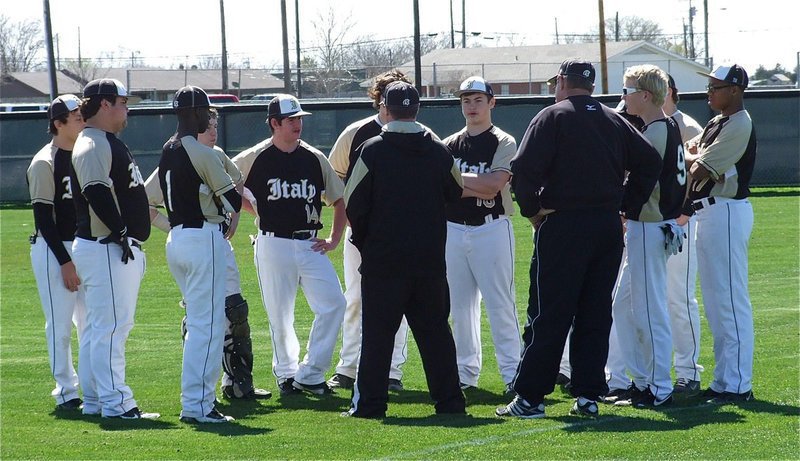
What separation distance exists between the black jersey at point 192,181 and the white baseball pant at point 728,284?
130 inches

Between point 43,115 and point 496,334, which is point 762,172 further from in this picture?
point 496,334

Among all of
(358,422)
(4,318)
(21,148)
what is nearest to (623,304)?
(358,422)

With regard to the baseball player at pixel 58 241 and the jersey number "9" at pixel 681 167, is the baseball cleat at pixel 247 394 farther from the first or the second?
the jersey number "9" at pixel 681 167

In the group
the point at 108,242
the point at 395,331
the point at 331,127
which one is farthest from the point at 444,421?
the point at 331,127

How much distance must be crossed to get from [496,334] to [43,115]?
21583mm

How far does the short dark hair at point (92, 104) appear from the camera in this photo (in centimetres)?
697

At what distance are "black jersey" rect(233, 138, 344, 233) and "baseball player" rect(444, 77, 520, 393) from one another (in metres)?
1.07

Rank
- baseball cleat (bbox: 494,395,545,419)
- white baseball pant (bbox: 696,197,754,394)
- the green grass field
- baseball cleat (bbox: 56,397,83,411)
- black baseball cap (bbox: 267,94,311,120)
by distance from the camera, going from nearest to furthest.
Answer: the green grass field
baseball cleat (bbox: 494,395,545,419)
white baseball pant (bbox: 696,197,754,394)
baseball cleat (bbox: 56,397,83,411)
black baseball cap (bbox: 267,94,311,120)

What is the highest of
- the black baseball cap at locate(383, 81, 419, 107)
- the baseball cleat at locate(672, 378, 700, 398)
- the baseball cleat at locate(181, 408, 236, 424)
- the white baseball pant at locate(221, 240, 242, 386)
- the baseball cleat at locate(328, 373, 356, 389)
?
the black baseball cap at locate(383, 81, 419, 107)

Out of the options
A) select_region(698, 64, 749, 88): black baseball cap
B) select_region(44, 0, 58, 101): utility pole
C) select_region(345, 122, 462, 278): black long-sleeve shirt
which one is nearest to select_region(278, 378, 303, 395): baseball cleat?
select_region(345, 122, 462, 278): black long-sleeve shirt

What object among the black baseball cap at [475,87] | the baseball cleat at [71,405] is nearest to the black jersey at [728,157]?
the black baseball cap at [475,87]

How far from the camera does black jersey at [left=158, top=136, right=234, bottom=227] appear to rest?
6797mm

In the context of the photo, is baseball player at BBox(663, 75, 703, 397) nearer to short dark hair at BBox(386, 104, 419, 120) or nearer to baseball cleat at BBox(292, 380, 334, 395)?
short dark hair at BBox(386, 104, 419, 120)

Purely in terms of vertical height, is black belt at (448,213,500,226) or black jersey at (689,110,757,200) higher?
black jersey at (689,110,757,200)
